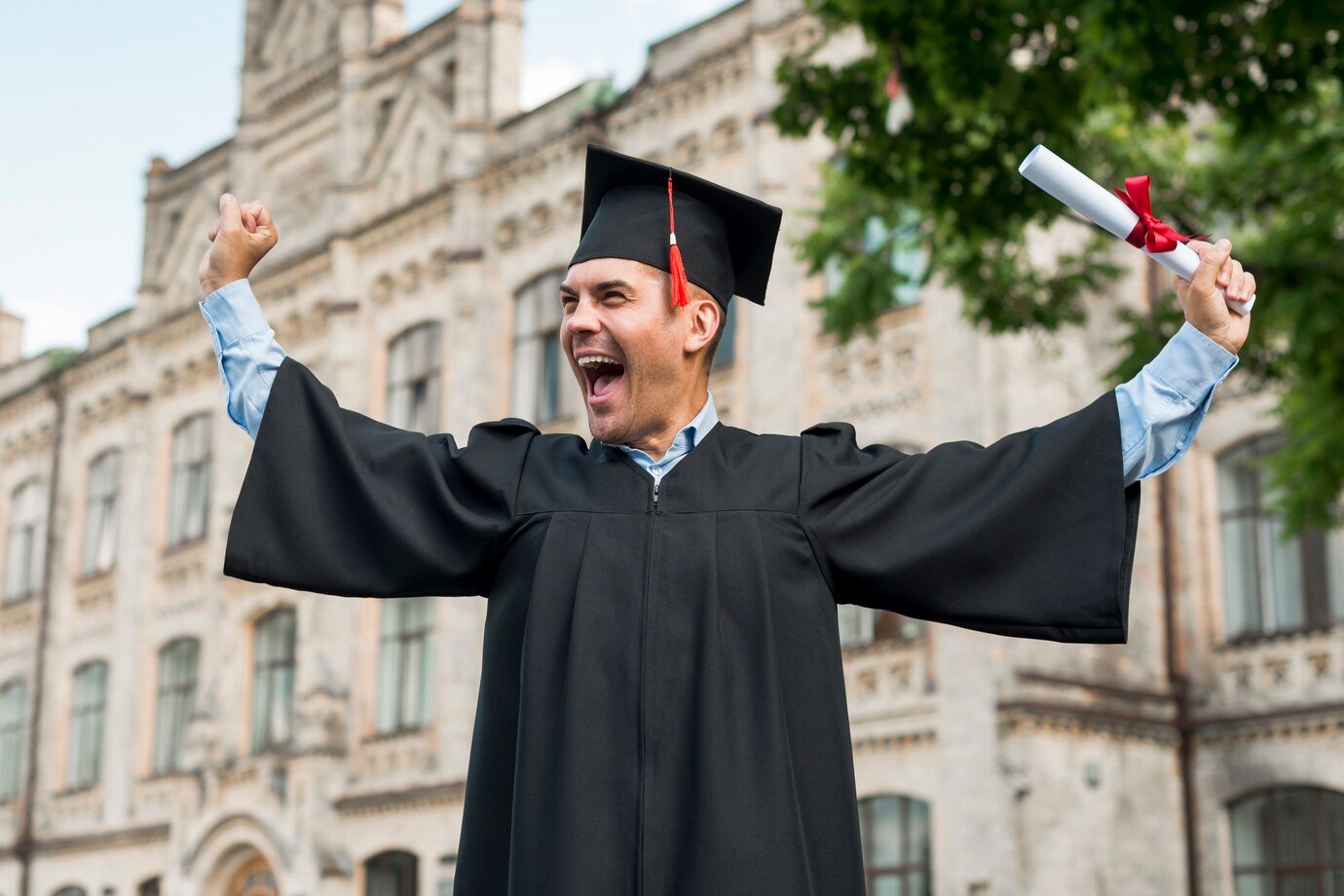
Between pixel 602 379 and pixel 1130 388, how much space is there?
1014 mm

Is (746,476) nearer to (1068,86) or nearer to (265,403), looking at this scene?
(265,403)

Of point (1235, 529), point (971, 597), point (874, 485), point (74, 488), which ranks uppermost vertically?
point (74, 488)

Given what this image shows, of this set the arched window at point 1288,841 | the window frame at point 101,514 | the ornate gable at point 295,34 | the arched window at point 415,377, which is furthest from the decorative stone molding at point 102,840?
the arched window at point 1288,841

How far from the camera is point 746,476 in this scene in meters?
3.38

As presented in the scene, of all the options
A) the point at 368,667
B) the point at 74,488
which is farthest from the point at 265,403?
the point at 74,488

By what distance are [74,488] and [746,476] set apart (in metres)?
27.3

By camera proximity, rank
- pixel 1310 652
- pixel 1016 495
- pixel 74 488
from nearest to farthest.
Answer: pixel 1016 495
pixel 1310 652
pixel 74 488

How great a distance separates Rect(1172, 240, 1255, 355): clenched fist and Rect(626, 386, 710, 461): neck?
3.15ft

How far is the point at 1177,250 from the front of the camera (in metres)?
3.16

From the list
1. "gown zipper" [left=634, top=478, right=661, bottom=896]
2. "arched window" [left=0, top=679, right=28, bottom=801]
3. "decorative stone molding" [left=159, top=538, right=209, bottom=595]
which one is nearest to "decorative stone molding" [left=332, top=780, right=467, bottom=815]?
"decorative stone molding" [left=159, top=538, right=209, bottom=595]

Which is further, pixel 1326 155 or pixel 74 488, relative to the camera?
pixel 74 488

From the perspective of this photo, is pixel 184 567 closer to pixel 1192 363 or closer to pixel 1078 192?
pixel 1192 363

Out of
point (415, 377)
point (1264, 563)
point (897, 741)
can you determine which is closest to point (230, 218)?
point (897, 741)

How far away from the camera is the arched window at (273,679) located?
23.4 m
